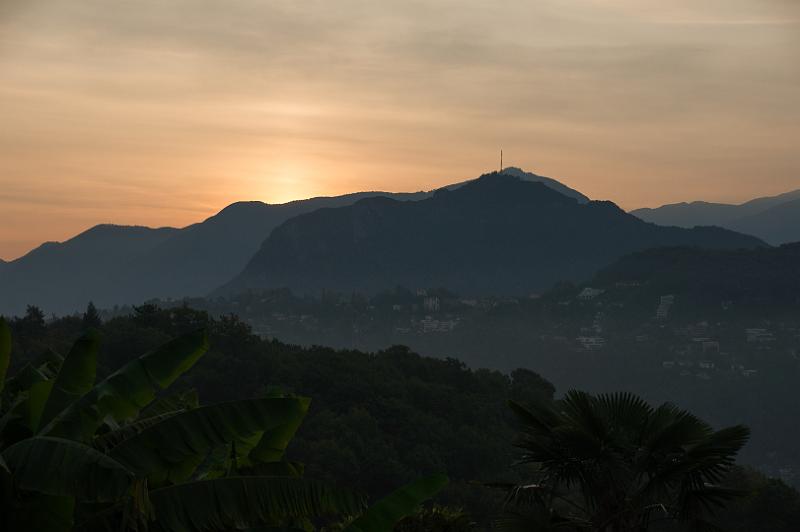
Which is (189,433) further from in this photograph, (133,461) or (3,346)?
(3,346)

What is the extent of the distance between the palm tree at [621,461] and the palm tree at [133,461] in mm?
3532

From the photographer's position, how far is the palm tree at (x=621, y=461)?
1371cm

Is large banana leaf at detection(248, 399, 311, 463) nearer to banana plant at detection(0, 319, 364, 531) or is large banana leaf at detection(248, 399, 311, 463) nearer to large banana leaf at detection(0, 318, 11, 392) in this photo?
banana plant at detection(0, 319, 364, 531)

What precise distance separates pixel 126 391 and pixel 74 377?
33.0 inches

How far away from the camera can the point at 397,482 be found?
6662cm

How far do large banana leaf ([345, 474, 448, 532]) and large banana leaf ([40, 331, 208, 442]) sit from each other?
2412 mm

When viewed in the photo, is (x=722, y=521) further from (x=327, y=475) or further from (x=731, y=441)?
(x=731, y=441)

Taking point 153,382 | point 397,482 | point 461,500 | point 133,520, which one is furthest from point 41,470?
point 397,482

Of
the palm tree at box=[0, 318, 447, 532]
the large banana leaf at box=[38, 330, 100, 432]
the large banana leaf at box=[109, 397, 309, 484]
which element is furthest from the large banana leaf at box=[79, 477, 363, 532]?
the large banana leaf at box=[38, 330, 100, 432]

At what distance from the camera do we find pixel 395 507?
1080 cm

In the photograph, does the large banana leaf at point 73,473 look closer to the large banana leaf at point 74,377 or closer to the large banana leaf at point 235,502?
the large banana leaf at point 235,502

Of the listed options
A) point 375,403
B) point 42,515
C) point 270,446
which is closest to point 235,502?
point 42,515

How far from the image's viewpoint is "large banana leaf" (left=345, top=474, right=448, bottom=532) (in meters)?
10.7

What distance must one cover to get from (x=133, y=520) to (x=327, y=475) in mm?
52331
